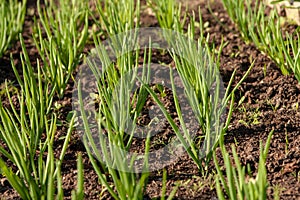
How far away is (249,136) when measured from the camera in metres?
2.57

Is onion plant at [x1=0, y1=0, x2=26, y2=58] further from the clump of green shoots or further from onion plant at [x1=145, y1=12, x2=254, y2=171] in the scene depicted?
onion plant at [x1=145, y1=12, x2=254, y2=171]

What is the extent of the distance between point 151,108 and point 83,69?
2.00ft

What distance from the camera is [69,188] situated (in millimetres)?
2328

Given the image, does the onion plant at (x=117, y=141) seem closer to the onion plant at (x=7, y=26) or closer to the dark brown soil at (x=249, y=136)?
the dark brown soil at (x=249, y=136)

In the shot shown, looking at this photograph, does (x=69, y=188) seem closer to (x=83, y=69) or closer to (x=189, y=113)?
(x=189, y=113)

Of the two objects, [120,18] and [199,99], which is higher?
[120,18]

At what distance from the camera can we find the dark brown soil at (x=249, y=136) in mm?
2268

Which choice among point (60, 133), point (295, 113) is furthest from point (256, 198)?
point (60, 133)

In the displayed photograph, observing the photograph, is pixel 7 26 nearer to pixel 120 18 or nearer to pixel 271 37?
pixel 120 18

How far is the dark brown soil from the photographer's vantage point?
7.44 feet

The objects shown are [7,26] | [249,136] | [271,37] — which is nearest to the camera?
[249,136]

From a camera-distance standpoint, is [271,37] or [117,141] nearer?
[117,141]

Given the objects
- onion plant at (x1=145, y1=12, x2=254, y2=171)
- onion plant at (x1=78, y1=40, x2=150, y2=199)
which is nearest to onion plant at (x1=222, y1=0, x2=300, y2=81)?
onion plant at (x1=145, y1=12, x2=254, y2=171)

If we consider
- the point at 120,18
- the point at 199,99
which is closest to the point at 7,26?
the point at 120,18
